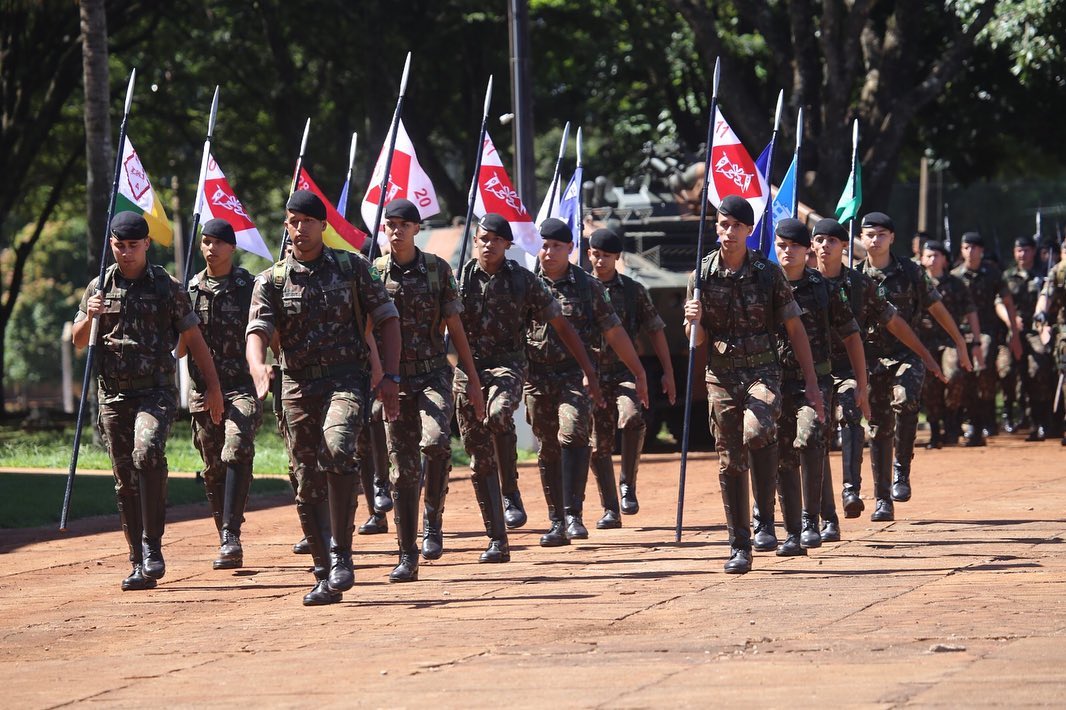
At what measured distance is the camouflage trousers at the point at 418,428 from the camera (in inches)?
387

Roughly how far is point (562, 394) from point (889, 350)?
2.31 metres

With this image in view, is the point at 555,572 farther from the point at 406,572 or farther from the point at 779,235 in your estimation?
the point at 779,235

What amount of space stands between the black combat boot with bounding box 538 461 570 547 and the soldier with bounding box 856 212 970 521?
213 cm

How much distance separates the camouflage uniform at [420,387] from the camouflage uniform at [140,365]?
3.71 feet

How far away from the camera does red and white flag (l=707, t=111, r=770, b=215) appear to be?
37.6 ft

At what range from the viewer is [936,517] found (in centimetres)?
1230

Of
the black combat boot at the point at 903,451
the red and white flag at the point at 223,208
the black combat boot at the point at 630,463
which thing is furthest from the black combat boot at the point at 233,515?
the black combat boot at the point at 903,451

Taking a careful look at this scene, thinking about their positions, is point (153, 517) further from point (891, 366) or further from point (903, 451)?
point (903, 451)

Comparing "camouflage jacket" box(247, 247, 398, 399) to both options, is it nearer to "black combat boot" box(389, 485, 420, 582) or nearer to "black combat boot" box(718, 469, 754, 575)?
"black combat boot" box(389, 485, 420, 582)

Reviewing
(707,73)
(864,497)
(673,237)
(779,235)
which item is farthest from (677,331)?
(707,73)

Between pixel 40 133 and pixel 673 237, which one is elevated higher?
pixel 40 133

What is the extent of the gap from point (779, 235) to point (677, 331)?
8878 mm

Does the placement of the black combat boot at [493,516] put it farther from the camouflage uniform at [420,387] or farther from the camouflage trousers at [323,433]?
the camouflage trousers at [323,433]

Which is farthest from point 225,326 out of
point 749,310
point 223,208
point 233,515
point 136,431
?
point 749,310
